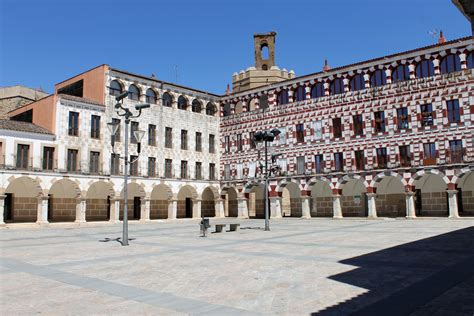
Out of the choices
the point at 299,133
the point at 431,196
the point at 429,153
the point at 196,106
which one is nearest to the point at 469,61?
the point at 429,153

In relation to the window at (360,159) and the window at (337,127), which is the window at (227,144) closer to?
the window at (337,127)

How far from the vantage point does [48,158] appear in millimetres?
34594

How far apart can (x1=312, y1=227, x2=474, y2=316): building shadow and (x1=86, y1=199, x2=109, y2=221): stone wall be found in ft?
102

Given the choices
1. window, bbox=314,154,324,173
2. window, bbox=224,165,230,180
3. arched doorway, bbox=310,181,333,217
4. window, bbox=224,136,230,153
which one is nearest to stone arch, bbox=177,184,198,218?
window, bbox=224,165,230,180

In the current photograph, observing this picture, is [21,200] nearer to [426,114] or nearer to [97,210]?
[97,210]

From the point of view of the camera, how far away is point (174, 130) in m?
44.0

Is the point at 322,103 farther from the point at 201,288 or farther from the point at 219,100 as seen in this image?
the point at 201,288

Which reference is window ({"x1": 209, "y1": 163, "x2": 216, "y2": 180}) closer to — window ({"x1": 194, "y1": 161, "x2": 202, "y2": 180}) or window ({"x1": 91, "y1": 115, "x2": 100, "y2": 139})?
window ({"x1": 194, "y1": 161, "x2": 202, "y2": 180})

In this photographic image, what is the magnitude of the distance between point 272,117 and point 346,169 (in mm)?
9995

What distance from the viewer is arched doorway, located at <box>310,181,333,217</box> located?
44.0 meters

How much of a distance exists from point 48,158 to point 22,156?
6.54 feet

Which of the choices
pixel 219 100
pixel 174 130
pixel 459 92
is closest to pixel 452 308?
pixel 459 92

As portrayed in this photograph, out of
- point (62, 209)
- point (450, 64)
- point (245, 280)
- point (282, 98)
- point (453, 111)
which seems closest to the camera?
point (245, 280)

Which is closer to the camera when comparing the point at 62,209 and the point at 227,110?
the point at 62,209
